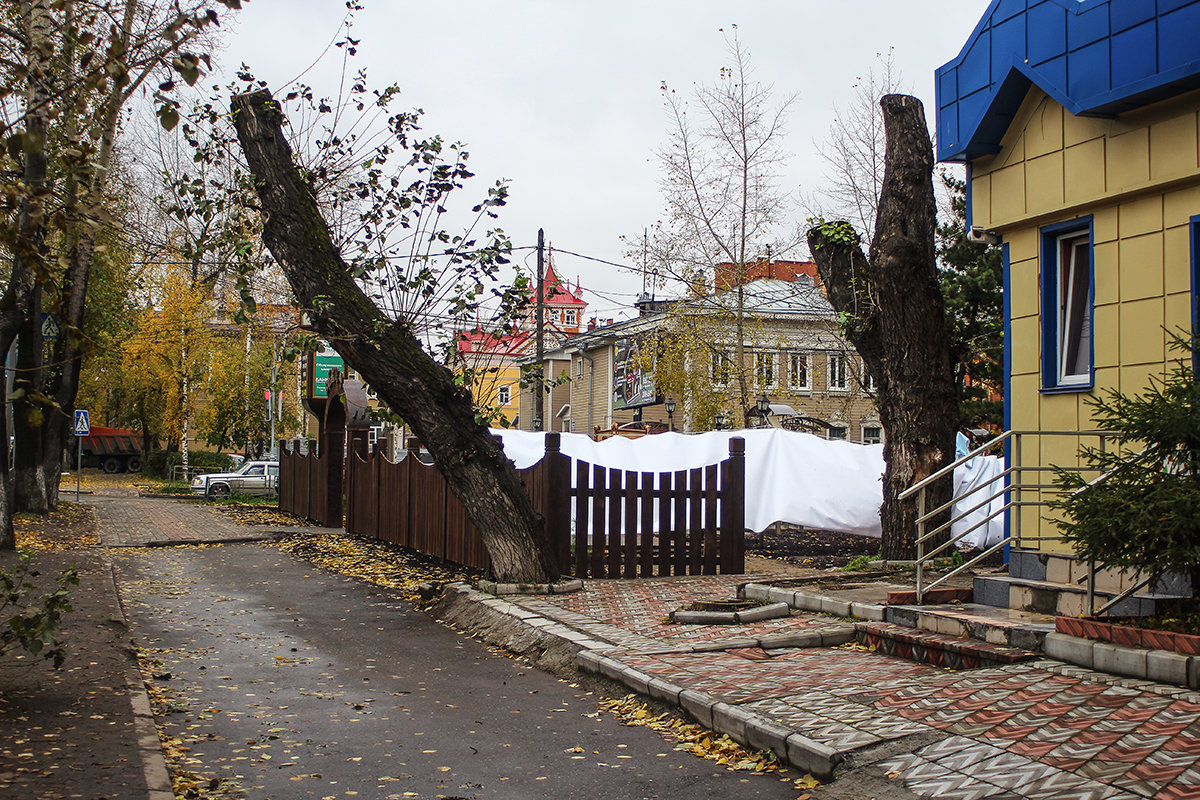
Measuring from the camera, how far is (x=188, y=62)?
13.6 ft

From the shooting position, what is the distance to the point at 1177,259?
8.07m

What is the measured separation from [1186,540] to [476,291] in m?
7.82

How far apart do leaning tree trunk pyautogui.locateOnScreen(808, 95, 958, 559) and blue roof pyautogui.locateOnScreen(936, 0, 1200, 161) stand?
2.01 m

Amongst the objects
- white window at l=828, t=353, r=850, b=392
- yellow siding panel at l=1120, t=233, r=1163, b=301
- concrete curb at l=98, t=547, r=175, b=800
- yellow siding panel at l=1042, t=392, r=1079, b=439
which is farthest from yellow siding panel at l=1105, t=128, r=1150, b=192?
white window at l=828, t=353, r=850, b=392

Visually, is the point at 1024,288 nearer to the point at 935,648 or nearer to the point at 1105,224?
the point at 1105,224

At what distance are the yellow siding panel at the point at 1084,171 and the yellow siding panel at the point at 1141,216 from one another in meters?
0.25

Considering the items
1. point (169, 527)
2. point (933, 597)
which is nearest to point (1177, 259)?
point (933, 597)

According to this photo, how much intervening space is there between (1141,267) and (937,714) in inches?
178

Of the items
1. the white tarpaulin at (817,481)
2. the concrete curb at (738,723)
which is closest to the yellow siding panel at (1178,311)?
the concrete curb at (738,723)

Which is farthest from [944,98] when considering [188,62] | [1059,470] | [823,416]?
[823,416]

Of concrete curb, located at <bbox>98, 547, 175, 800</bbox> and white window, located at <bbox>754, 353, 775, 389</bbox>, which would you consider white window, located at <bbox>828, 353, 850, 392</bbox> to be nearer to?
white window, located at <bbox>754, 353, 775, 389</bbox>

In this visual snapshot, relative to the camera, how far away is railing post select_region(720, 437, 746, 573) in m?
12.8

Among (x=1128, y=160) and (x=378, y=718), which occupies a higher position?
(x=1128, y=160)

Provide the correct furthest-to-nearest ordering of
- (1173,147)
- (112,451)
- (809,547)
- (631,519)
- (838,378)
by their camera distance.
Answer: (112,451), (838,378), (809,547), (631,519), (1173,147)
